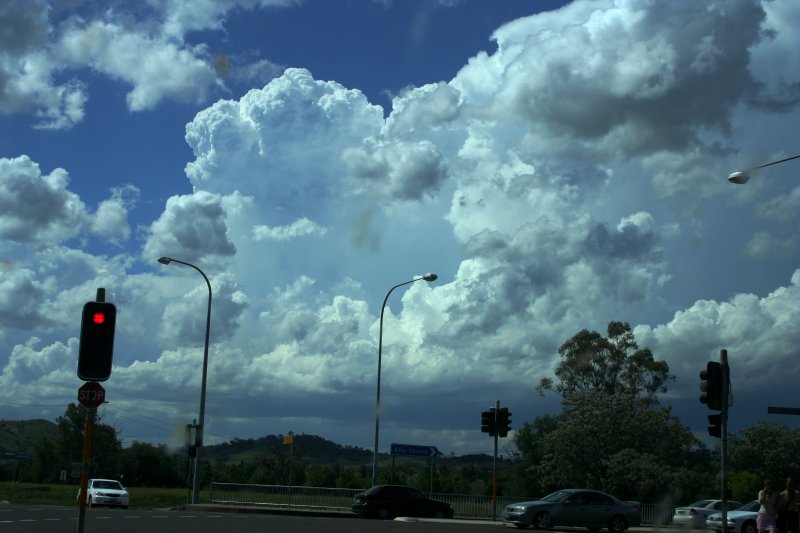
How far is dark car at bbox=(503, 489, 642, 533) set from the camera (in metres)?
29.9

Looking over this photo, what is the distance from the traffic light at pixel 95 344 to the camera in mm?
11297

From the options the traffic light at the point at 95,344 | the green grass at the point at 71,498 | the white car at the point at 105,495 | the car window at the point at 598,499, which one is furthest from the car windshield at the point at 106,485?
the traffic light at the point at 95,344

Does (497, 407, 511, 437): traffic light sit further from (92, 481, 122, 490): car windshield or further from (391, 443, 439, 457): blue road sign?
(92, 481, 122, 490): car windshield

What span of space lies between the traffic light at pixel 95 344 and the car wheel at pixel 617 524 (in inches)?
914

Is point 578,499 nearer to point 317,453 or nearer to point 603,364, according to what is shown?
point 603,364

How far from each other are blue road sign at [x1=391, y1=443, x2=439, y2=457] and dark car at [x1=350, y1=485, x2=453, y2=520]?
4774mm

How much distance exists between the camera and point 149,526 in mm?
22812

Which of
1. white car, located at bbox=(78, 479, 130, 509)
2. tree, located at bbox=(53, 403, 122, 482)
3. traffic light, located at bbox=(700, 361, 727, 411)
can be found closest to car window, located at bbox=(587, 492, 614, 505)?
traffic light, located at bbox=(700, 361, 727, 411)

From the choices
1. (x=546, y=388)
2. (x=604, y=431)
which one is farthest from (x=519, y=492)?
(x=604, y=431)

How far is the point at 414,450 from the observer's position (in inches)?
1662

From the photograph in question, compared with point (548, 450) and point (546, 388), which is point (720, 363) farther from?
point (546, 388)

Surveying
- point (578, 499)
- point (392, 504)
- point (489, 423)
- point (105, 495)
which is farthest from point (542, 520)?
point (105, 495)

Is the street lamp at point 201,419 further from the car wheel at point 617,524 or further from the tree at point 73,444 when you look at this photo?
the tree at point 73,444

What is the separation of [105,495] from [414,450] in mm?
13951
